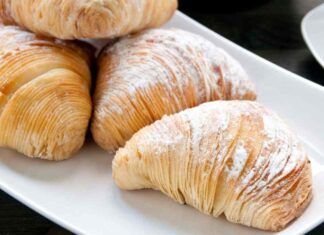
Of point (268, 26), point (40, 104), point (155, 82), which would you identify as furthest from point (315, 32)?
point (40, 104)

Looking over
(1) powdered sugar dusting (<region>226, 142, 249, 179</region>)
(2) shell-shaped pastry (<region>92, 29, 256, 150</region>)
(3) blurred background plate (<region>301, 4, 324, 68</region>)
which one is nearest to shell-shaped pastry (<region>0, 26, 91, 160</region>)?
(2) shell-shaped pastry (<region>92, 29, 256, 150</region>)

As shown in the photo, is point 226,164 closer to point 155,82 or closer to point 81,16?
point 155,82

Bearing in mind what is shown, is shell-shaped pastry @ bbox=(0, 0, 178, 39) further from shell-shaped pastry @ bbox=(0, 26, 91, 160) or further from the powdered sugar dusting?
the powdered sugar dusting

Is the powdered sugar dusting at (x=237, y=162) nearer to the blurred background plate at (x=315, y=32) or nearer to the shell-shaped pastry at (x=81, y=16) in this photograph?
the shell-shaped pastry at (x=81, y=16)

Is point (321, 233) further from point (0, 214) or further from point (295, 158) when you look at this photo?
point (0, 214)

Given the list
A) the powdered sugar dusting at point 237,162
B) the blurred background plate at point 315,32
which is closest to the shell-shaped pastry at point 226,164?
the powdered sugar dusting at point 237,162

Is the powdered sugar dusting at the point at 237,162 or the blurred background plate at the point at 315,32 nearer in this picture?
the powdered sugar dusting at the point at 237,162
